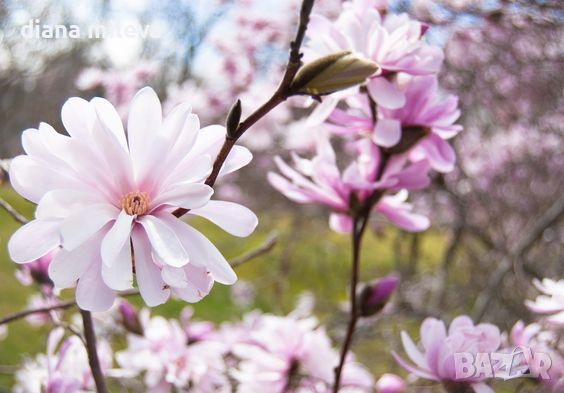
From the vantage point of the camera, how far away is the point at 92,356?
0.44 m

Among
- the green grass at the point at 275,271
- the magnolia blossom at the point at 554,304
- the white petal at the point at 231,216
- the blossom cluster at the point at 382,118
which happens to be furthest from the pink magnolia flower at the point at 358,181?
the green grass at the point at 275,271

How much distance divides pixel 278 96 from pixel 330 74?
0.12ft

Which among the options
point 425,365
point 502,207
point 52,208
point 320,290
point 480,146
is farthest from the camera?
point 320,290

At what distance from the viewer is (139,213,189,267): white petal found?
0.34m

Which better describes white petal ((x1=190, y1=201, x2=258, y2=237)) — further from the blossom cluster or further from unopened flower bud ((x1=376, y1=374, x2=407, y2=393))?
unopened flower bud ((x1=376, y1=374, x2=407, y2=393))

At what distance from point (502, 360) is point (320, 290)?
470cm

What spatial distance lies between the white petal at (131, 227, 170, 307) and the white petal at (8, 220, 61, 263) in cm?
5

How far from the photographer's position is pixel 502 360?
1.40ft

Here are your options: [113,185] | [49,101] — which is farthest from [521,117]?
[49,101]

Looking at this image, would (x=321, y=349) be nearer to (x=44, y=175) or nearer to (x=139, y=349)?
(x=139, y=349)

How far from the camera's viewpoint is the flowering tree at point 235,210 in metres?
0.35

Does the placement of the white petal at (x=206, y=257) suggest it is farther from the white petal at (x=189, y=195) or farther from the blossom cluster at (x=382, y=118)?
the blossom cluster at (x=382, y=118)

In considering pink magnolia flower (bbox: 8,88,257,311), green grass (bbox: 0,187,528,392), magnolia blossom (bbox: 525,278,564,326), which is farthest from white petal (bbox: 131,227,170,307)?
green grass (bbox: 0,187,528,392)

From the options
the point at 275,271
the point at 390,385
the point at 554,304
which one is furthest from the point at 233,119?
the point at 275,271
